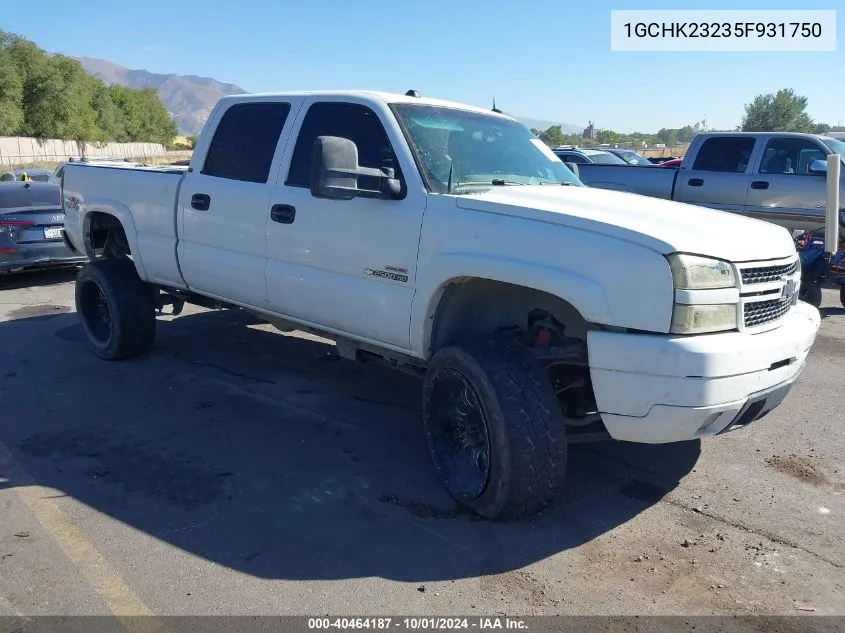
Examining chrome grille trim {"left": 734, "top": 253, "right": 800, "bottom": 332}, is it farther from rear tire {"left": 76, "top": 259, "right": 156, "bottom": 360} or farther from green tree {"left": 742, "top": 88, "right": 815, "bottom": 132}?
green tree {"left": 742, "top": 88, "right": 815, "bottom": 132}

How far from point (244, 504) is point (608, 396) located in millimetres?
1986

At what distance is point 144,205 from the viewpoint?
5875mm

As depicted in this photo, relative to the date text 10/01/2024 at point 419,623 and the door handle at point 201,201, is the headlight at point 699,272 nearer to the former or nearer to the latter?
the date text 10/01/2024 at point 419,623

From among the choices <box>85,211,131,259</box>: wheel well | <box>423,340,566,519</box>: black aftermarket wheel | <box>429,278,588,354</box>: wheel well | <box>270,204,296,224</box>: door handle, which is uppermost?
<box>270,204,296,224</box>: door handle

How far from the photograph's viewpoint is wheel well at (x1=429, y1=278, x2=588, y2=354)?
377 cm

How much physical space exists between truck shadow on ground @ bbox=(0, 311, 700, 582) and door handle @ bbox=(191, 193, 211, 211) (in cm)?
141

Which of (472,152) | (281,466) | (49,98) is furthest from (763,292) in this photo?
(49,98)

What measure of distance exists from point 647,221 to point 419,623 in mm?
2052

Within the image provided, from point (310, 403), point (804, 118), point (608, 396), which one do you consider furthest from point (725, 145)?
point (804, 118)

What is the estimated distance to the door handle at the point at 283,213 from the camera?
4.67 m

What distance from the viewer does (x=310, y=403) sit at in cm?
547

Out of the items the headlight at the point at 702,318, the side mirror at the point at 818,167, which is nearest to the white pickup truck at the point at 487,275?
the headlight at the point at 702,318

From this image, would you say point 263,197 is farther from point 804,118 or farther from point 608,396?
point 804,118

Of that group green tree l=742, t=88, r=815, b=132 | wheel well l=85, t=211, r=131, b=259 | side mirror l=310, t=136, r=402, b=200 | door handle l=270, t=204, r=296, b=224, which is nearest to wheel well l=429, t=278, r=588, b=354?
side mirror l=310, t=136, r=402, b=200
